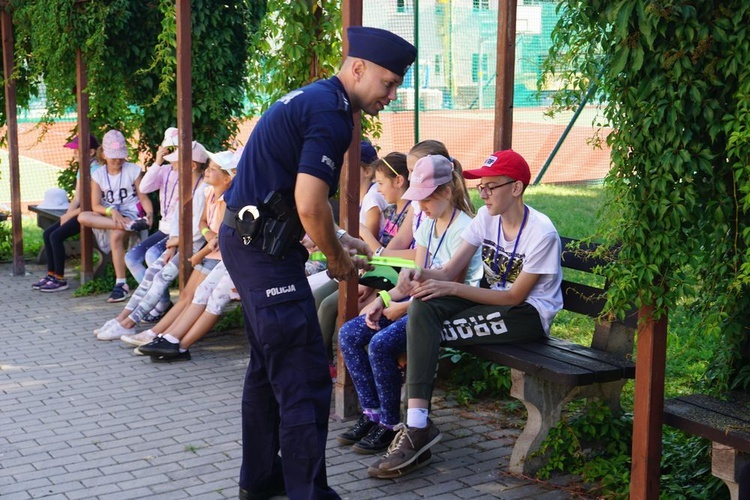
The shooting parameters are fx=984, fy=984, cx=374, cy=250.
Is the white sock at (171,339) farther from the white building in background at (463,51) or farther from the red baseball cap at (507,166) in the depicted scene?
the white building in background at (463,51)

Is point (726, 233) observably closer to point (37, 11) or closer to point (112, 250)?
point (112, 250)

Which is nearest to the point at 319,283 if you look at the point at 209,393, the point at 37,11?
the point at 209,393

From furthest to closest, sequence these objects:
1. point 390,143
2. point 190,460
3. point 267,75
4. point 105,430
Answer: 1. point 390,143
2. point 267,75
3. point 105,430
4. point 190,460

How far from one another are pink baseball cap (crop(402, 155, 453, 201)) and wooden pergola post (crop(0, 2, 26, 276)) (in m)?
5.80

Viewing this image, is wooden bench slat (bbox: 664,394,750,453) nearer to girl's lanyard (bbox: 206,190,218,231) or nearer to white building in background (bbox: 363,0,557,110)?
girl's lanyard (bbox: 206,190,218,231)

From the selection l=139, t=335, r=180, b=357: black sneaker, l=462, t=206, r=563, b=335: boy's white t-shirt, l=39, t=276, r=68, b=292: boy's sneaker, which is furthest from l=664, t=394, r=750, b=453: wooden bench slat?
l=39, t=276, r=68, b=292: boy's sneaker

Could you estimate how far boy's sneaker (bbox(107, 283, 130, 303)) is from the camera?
8.23 meters

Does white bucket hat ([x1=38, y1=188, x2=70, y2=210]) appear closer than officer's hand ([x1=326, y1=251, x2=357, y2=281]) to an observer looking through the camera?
No

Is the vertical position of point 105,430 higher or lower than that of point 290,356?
lower

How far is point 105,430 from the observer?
17.2ft

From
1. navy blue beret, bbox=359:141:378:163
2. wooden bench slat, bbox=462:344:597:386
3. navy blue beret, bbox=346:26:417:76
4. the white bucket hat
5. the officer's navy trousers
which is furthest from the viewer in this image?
the white bucket hat

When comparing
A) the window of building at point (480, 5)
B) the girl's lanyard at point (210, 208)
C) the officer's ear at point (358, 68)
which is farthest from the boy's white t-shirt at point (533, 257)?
the window of building at point (480, 5)

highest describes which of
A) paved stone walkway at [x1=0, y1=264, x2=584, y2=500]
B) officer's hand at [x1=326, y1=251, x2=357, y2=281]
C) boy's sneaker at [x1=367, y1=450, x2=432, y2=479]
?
officer's hand at [x1=326, y1=251, x2=357, y2=281]

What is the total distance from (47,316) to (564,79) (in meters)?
5.28
